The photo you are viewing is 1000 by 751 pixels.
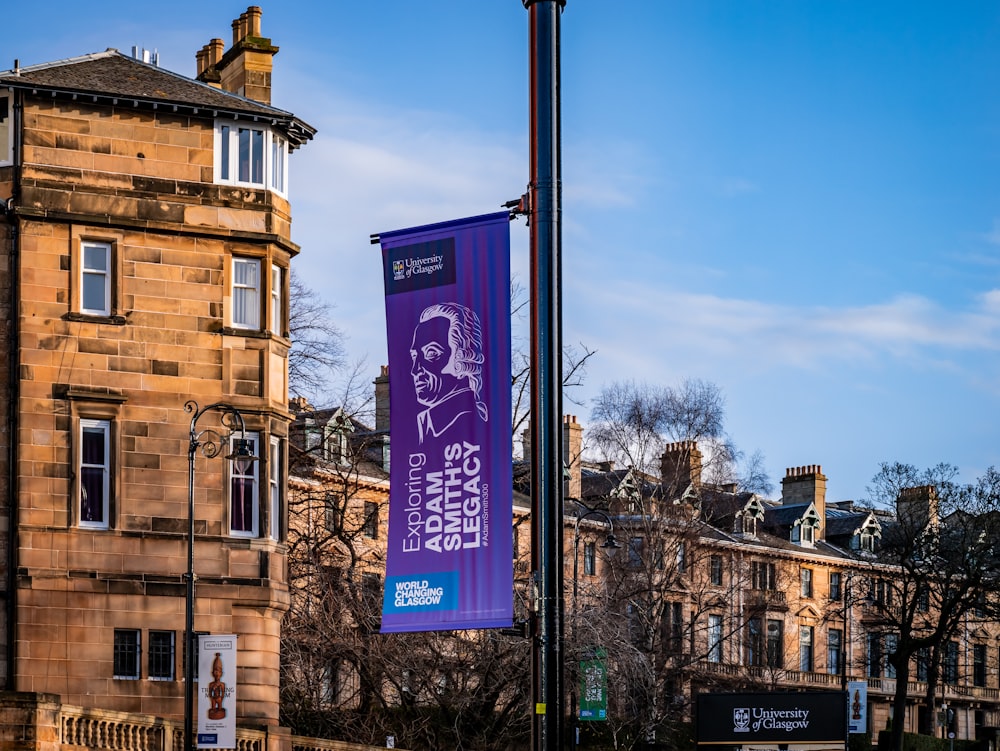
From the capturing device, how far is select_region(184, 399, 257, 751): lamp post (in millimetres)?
32844

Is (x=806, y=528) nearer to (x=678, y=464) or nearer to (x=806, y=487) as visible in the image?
(x=806, y=487)

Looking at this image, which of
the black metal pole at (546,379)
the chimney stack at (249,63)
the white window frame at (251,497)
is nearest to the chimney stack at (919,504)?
the chimney stack at (249,63)

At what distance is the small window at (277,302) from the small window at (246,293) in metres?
0.33

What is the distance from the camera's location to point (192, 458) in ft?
109

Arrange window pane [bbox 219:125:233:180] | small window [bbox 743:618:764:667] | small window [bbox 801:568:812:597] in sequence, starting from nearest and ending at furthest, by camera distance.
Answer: window pane [bbox 219:125:233:180], small window [bbox 743:618:764:667], small window [bbox 801:568:812:597]

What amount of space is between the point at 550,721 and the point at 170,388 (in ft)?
78.1

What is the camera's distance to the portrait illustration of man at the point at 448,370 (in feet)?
56.4

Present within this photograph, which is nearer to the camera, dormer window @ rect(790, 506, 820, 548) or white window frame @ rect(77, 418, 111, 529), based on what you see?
white window frame @ rect(77, 418, 111, 529)

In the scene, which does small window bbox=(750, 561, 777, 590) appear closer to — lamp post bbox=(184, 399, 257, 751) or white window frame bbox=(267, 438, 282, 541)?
white window frame bbox=(267, 438, 282, 541)

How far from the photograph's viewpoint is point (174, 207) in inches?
1499

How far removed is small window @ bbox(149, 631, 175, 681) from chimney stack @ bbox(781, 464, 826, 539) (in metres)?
77.9

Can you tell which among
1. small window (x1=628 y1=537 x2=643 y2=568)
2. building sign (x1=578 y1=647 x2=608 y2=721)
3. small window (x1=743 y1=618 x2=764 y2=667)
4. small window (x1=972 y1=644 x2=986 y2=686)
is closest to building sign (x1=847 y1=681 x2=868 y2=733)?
building sign (x1=578 y1=647 x2=608 y2=721)

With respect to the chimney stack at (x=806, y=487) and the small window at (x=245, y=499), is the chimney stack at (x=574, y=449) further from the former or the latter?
the small window at (x=245, y=499)

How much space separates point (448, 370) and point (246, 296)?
22.3m
